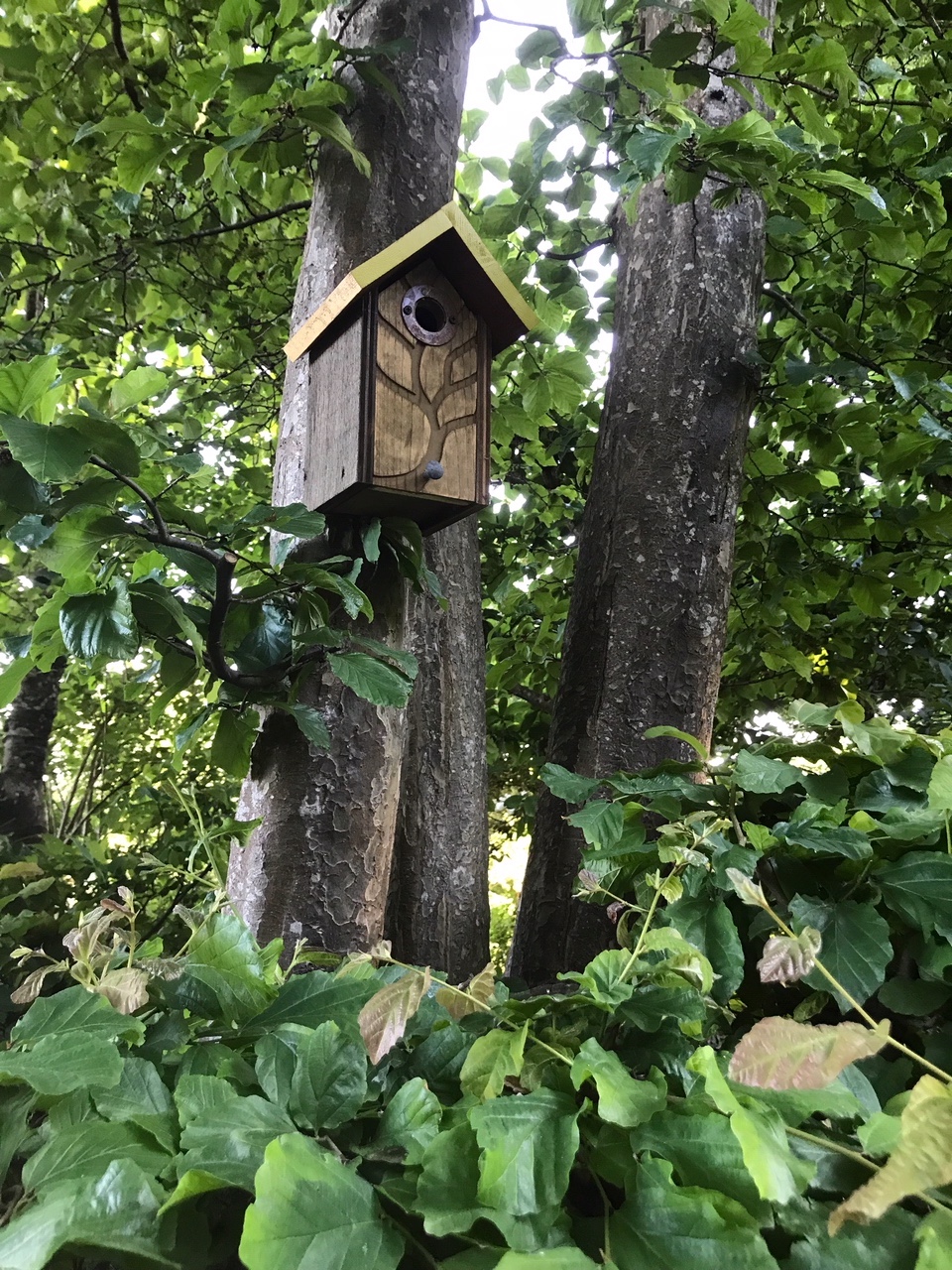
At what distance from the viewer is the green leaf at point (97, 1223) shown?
41cm

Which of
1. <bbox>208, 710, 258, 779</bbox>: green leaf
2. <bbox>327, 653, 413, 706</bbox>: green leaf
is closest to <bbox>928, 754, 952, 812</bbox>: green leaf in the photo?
<bbox>327, 653, 413, 706</bbox>: green leaf

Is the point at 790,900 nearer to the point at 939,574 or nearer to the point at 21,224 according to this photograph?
the point at 939,574

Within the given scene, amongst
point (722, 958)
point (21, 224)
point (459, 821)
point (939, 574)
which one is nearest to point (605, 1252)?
point (722, 958)

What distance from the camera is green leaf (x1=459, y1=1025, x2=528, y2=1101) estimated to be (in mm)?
568

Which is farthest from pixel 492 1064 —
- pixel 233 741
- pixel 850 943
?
pixel 233 741

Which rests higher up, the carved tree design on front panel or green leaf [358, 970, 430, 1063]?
the carved tree design on front panel

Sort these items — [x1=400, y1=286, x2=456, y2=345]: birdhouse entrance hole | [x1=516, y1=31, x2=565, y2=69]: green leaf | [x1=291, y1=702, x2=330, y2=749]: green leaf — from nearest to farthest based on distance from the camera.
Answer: [x1=291, y1=702, x2=330, y2=749]: green leaf
[x1=400, y1=286, x2=456, y2=345]: birdhouse entrance hole
[x1=516, y1=31, x2=565, y2=69]: green leaf

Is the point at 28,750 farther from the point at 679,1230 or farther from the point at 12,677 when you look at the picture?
the point at 679,1230

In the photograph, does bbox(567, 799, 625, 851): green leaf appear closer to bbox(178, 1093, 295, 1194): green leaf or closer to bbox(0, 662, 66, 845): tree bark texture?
bbox(178, 1093, 295, 1194): green leaf

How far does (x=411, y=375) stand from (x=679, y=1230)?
1.46 meters

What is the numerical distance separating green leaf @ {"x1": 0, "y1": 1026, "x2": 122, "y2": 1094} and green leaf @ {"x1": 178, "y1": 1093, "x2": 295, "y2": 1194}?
7 centimetres

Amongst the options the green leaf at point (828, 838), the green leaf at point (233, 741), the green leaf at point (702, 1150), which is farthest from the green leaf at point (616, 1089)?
the green leaf at point (233, 741)

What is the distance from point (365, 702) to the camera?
1.55 meters

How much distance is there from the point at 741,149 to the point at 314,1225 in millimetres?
1461
